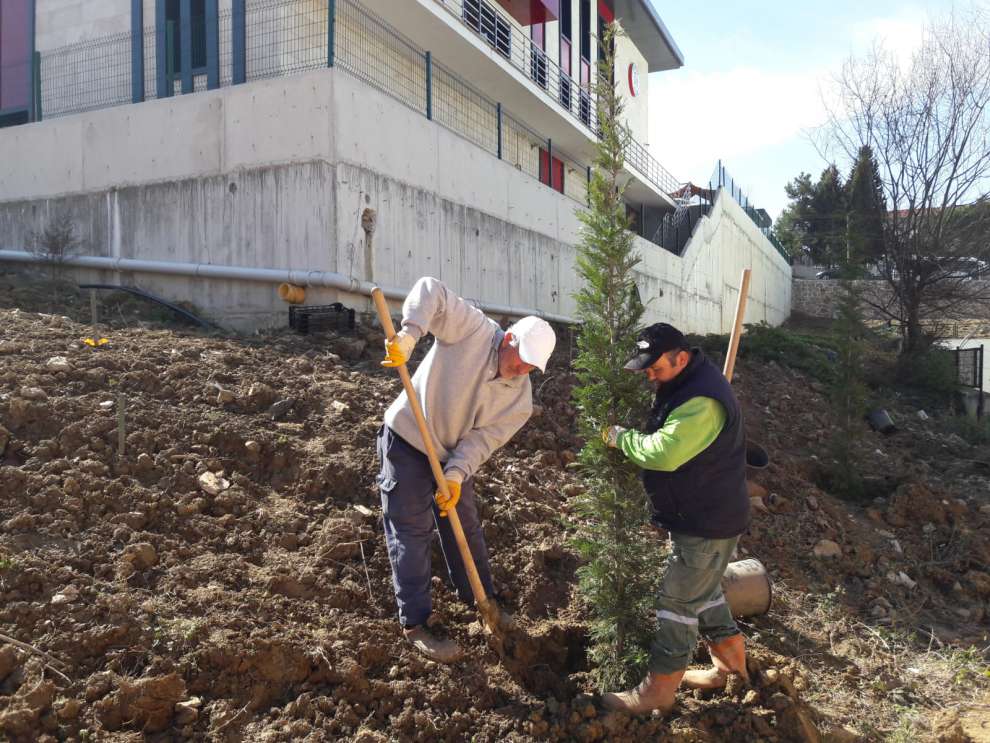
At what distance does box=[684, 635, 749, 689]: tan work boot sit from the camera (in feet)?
13.0

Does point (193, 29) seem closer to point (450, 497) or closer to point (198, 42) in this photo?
point (198, 42)

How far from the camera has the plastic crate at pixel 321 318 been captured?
8.12 meters

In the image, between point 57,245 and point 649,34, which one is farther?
point 649,34

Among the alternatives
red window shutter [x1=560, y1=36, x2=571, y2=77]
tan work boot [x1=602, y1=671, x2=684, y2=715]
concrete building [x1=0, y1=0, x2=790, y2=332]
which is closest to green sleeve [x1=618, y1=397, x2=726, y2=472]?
tan work boot [x1=602, y1=671, x2=684, y2=715]

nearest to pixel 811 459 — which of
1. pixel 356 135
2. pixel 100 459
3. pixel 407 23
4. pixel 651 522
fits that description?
pixel 651 522

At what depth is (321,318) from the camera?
8164 mm

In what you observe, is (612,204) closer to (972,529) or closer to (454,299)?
(454,299)

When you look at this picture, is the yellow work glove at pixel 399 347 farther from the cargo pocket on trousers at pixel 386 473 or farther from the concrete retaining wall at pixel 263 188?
the concrete retaining wall at pixel 263 188

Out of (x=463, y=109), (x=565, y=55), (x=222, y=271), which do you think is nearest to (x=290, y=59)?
(x=222, y=271)

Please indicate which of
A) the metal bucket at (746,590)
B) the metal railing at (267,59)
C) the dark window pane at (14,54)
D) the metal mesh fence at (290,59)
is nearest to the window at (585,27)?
the metal mesh fence at (290,59)

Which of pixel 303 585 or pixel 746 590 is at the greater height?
pixel 303 585

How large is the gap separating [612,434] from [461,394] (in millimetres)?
793

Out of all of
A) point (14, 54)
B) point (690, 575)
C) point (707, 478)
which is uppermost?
point (14, 54)

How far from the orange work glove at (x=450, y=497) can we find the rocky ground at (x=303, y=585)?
714mm
